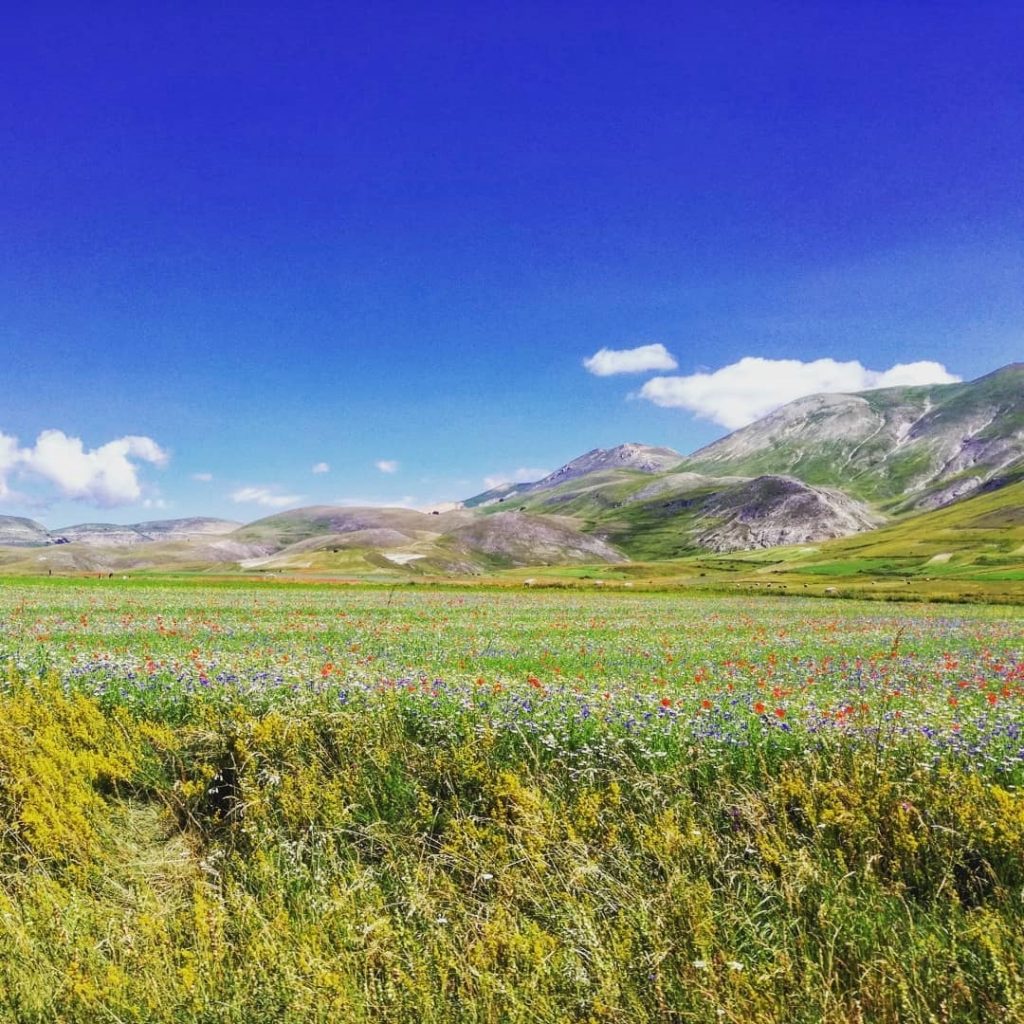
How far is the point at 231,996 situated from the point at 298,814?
2797 millimetres

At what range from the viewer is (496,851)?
664cm

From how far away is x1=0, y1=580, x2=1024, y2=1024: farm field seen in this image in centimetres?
471

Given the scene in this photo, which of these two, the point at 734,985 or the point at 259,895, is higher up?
the point at 734,985

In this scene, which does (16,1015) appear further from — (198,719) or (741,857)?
(741,857)

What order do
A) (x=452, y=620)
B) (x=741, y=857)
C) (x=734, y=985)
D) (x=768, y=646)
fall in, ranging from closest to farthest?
1. (x=734, y=985)
2. (x=741, y=857)
3. (x=768, y=646)
4. (x=452, y=620)

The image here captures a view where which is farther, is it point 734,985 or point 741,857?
point 741,857

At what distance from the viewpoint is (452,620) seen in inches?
1303

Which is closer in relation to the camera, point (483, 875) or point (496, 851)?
point (483, 875)

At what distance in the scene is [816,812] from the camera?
Result: 6.73m

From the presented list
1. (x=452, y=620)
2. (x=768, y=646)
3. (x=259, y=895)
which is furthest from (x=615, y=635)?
(x=259, y=895)

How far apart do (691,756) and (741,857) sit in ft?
5.21

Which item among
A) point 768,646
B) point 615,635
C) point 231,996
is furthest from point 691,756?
point 615,635

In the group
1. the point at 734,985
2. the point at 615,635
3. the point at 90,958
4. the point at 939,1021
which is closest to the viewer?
the point at 939,1021

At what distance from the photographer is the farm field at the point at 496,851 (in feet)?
15.4
